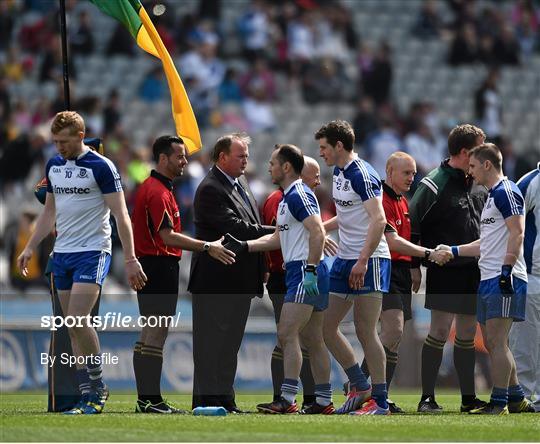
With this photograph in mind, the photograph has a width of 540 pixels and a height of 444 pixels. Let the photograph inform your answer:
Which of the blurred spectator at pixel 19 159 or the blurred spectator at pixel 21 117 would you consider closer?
the blurred spectator at pixel 19 159

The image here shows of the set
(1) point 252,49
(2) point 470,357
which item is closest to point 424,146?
(1) point 252,49

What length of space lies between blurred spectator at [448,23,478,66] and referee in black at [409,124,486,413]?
15713mm

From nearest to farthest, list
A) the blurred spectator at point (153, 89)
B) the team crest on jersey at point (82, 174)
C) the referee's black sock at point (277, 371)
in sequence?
the team crest on jersey at point (82, 174)
the referee's black sock at point (277, 371)
the blurred spectator at point (153, 89)

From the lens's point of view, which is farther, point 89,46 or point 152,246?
point 89,46

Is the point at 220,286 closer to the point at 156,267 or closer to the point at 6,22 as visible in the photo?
the point at 156,267

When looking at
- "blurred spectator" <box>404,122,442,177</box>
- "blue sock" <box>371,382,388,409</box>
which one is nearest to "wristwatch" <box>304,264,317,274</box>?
"blue sock" <box>371,382,388,409</box>

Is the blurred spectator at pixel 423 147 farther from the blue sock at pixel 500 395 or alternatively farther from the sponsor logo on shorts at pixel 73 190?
the sponsor logo on shorts at pixel 73 190

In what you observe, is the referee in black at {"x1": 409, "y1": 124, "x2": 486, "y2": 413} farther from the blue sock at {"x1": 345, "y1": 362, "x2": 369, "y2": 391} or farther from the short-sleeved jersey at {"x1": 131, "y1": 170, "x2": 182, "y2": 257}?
the short-sleeved jersey at {"x1": 131, "y1": 170, "x2": 182, "y2": 257}

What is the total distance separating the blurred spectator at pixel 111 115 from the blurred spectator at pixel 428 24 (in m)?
7.89

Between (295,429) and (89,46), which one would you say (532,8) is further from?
(295,429)

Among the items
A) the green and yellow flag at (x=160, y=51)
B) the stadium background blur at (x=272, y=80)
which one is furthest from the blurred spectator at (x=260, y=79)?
the green and yellow flag at (x=160, y=51)

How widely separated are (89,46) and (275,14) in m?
3.61

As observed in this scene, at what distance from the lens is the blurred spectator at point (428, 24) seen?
1126 inches

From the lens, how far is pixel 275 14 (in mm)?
26469
